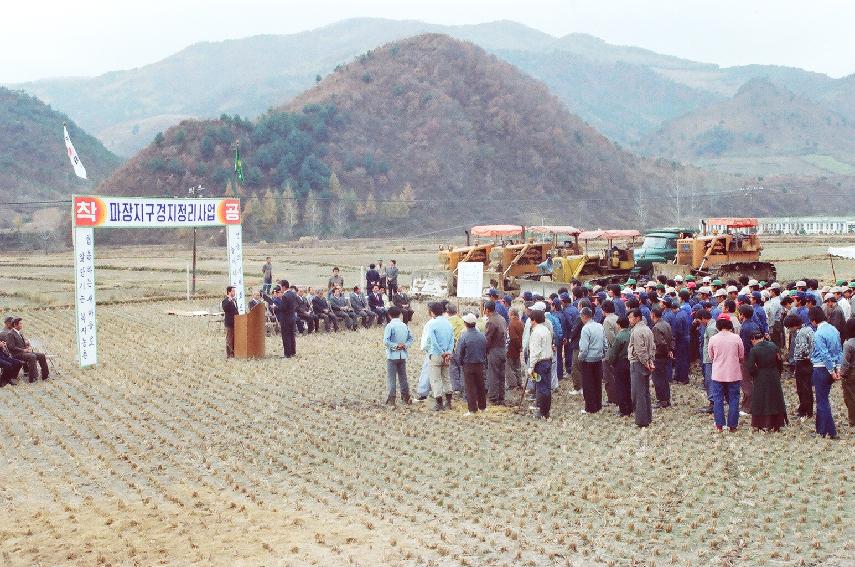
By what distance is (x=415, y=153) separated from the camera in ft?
381

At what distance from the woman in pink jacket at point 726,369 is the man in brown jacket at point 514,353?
3667mm

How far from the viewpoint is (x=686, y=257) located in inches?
1270

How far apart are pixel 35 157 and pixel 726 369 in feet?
461

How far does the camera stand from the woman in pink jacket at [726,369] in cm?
1296

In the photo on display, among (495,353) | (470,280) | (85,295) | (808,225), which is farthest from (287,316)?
(808,225)

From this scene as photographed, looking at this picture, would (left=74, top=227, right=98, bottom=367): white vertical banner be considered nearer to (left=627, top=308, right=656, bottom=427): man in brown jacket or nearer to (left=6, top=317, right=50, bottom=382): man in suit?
(left=6, top=317, right=50, bottom=382): man in suit

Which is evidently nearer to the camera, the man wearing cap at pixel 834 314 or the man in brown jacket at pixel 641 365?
the man in brown jacket at pixel 641 365

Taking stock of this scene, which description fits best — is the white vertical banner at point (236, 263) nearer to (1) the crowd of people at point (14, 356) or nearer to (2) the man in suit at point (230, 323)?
(2) the man in suit at point (230, 323)

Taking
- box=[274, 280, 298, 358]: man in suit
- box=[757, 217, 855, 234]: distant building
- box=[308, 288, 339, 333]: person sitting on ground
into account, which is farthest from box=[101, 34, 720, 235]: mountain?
box=[274, 280, 298, 358]: man in suit

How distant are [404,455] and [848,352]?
19.3 ft

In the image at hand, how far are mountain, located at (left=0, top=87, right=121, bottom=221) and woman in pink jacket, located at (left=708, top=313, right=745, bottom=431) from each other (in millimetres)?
125305

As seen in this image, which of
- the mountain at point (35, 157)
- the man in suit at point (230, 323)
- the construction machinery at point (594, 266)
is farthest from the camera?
the mountain at point (35, 157)

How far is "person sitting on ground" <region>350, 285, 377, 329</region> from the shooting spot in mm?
25938

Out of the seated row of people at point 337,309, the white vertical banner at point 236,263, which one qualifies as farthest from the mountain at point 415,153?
the white vertical banner at point 236,263
